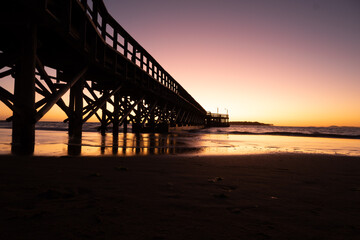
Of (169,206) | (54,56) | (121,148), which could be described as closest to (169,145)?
(121,148)

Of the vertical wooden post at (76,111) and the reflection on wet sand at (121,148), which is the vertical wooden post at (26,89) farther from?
the vertical wooden post at (76,111)

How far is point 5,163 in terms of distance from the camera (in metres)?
3.21

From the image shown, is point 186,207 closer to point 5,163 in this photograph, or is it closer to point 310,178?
Answer: point 310,178

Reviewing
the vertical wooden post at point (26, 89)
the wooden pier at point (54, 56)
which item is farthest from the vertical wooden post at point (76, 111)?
the vertical wooden post at point (26, 89)

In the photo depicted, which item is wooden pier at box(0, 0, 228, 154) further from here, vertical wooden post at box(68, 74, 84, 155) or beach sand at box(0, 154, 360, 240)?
beach sand at box(0, 154, 360, 240)

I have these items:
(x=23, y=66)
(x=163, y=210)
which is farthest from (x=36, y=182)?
(x=23, y=66)

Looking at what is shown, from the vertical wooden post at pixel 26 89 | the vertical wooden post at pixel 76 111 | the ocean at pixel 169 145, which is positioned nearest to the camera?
the vertical wooden post at pixel 26 89

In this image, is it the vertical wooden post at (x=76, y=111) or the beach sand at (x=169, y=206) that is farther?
the vertical wooden post at (x=76, y=111)

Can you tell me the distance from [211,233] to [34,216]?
111 cm

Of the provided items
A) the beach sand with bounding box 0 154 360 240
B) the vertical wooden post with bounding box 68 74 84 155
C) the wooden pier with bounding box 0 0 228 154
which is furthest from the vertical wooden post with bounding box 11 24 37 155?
the vertical wooden post with bounding box 68 74 84 155

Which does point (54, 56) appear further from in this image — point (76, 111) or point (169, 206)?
point (169, 206)

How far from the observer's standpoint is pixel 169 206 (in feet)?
5.87

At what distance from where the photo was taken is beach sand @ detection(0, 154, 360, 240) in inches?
53.5

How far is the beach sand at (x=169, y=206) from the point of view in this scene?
1.36 meters
